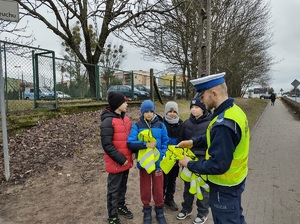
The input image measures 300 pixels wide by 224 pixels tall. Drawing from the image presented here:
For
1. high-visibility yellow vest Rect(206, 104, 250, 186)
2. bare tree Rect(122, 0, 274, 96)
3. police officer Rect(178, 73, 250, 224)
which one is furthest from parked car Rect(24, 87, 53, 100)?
high-visibility yellow vest Rect(206, 104, 250, 186)

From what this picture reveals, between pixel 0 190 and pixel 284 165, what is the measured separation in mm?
6050

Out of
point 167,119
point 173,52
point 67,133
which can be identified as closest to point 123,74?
point 173,52

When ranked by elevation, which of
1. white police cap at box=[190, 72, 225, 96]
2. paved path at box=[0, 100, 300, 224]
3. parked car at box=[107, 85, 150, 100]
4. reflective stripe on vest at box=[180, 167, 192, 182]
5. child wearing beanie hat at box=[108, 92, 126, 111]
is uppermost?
parked car at box=[107, 85, 150, 100]

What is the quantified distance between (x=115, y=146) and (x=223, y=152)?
1.67 m

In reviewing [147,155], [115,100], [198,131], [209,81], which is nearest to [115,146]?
[147,155]

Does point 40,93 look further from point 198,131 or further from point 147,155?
point 198,131

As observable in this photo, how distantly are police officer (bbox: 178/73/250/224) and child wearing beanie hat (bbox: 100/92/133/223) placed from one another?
1231 millimetres

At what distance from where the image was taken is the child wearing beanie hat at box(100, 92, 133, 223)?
10.1 feet

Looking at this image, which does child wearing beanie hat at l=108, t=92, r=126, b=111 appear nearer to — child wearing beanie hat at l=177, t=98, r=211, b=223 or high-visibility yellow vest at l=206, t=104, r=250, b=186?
child wearing beanie hat at l=177, t=98, r=211, b=223

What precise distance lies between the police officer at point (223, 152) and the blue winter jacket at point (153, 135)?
3.56ft

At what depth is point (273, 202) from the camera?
4.00 m

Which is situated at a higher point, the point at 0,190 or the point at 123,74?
the point at 123,74

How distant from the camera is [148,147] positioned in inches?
121

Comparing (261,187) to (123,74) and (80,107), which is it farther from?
(123,74)
